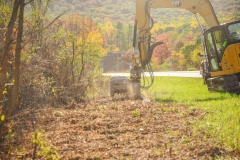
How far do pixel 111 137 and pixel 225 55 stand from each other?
6.93m

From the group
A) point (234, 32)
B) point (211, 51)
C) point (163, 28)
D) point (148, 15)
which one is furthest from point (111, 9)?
point (234, 32)

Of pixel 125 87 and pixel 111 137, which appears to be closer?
pixel 111 137

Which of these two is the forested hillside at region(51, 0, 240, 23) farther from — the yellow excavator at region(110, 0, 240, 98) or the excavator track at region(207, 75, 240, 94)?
the excavator track at region(207, 75, 240, 94)

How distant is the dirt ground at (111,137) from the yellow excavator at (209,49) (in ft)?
12.5

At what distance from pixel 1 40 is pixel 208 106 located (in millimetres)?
5512

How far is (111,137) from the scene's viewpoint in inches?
223

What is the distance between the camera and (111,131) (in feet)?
20.0

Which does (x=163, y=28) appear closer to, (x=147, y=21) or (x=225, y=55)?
(x=147, y=21)

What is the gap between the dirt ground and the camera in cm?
450

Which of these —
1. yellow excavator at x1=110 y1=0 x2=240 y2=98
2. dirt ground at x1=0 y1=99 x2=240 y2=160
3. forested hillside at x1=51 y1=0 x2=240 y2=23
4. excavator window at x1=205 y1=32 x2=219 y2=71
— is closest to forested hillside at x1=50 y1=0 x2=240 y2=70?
forested hillside at x1=51 y1=0 x2=240 y2=23

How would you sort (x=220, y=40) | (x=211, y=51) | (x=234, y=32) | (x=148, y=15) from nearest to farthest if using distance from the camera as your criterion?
(x=234, y=32)
(x=220, y=40)
(x=211, y=51)
(x=148, y=15)

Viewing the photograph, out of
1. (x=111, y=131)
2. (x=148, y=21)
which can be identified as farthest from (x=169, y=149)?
(x=148, y=21)

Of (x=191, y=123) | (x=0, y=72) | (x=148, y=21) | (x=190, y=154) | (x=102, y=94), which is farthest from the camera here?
(x=102, y=94)

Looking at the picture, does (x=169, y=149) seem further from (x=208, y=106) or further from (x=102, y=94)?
(x=102, y=94)
